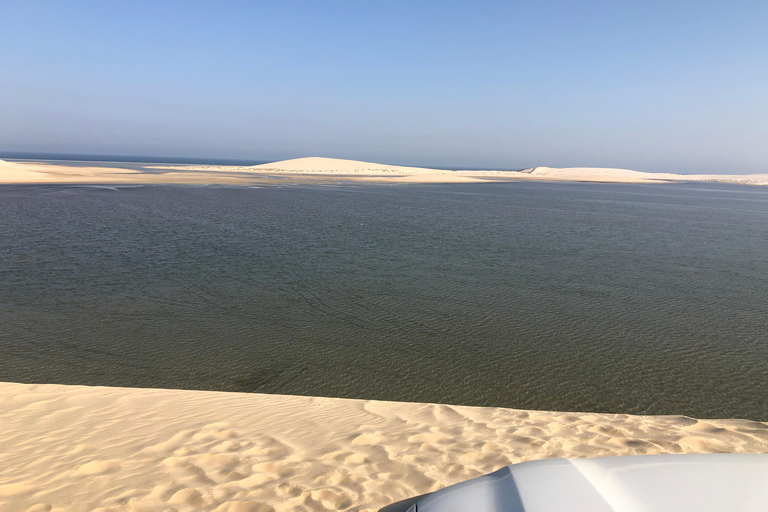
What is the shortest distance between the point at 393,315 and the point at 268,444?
4861 mm

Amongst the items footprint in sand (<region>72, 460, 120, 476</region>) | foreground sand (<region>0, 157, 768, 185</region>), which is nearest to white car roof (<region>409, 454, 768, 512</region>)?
footprint in sand (<region>72, 460, 120, 476</region>)

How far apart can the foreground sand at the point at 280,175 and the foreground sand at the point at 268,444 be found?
4423 centimetres

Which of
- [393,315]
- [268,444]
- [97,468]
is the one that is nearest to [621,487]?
[268,444]

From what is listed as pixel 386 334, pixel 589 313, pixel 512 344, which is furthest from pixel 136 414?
pixel 589 313

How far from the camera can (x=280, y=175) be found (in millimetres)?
69562

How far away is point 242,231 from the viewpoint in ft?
59.4

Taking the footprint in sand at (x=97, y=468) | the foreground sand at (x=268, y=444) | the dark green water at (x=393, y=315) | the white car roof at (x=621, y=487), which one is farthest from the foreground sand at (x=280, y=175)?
the white car roof at (x=621, y=487)

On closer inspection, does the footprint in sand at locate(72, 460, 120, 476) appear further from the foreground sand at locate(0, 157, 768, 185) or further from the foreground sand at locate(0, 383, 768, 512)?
the foreground sand at locate(0, 157, 768, 185)

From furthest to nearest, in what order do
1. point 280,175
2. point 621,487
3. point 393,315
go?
point 280,175
point 393,315
point 621,487

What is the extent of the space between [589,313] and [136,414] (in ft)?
26.2

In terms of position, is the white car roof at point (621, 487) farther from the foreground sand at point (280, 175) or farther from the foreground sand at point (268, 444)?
the foreground sand at point (280, 175)

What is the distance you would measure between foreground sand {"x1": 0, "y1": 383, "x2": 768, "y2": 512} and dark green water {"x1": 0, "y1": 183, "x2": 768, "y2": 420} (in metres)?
0.79

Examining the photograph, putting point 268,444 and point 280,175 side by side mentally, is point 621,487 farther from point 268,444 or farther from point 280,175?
point 280,175

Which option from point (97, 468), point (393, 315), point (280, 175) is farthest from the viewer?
point (280, 175)
